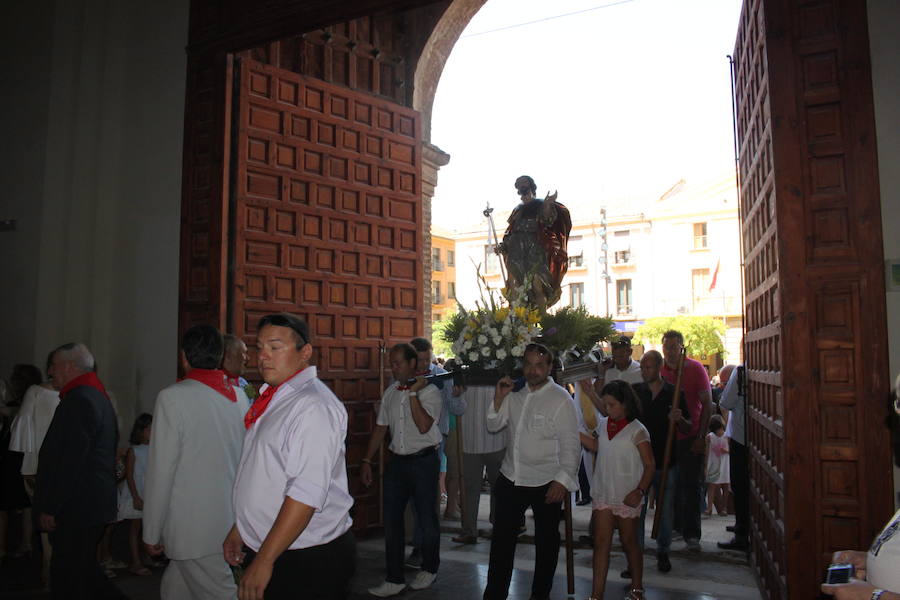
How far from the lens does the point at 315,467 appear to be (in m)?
2.67

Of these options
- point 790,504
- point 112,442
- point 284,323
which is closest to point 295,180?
point 112,442

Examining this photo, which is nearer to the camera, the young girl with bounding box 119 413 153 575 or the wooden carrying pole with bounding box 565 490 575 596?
the wooden carrying pole with bounding box 565 490 575 596

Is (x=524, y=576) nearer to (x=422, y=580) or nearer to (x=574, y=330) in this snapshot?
(x=422, y=580)

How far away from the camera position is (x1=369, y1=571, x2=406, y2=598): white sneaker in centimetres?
561

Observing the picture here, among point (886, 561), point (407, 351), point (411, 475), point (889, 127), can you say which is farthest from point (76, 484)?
point (889, 127)

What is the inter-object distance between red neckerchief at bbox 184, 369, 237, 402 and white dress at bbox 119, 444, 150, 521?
2.81 m

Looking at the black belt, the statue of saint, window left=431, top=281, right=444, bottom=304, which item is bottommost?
the black belt

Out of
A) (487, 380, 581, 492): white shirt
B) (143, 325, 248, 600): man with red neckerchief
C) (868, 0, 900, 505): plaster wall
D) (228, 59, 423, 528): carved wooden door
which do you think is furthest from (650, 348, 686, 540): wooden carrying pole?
(143, 325, 248, 600): man with red neckerchief

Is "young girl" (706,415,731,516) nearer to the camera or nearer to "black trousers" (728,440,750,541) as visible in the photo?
"black trousers" (728,440,750,541)

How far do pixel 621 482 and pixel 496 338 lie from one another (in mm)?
1779

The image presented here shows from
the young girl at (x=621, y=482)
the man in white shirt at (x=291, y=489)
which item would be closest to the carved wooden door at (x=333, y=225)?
the young girl at (x=621, y=482)

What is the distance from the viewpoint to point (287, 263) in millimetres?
7223

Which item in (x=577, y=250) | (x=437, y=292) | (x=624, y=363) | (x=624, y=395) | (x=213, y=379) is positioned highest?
(x=577, y=250)

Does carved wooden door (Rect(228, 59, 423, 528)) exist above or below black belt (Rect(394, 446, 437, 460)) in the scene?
above
